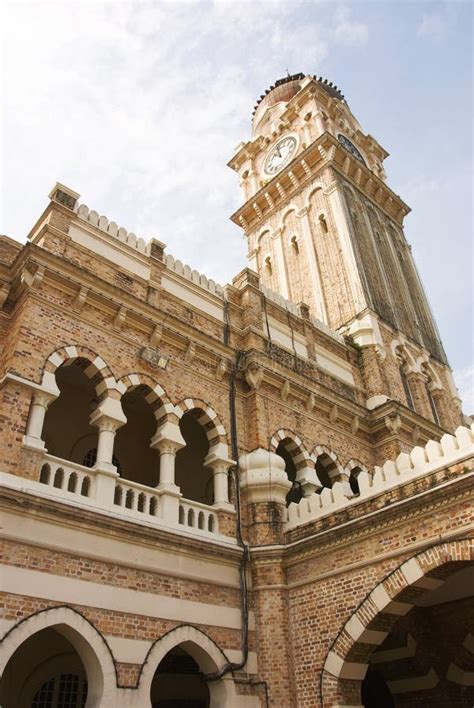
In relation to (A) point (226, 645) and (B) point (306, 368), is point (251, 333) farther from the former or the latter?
(A) point (226, 645)

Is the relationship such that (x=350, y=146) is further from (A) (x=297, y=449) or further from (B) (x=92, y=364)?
(B) (x=92, y=364)

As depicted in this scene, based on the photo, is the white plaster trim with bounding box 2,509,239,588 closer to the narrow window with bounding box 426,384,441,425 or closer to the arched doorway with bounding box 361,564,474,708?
the arched doorway with bounding box 361,564,474,708

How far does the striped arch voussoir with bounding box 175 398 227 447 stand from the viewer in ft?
47.5

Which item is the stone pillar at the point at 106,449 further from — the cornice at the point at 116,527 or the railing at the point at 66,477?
the cornice at the point at 116,527

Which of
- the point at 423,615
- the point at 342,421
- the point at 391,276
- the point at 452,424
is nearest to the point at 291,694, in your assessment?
the point at 423,615

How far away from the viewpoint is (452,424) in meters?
23.0

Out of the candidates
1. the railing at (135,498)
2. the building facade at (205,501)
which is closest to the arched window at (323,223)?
the building facade at (205,501)

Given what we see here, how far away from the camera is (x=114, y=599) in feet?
34.9

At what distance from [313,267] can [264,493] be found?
44.6ft

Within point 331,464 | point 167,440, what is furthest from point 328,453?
point 167,440

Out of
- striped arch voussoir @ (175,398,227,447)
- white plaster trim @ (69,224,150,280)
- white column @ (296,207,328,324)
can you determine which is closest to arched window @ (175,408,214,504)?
striped arch voussoir @ (175,398,227,447)

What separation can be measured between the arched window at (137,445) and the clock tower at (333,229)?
24.6ft

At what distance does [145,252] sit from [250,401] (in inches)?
194

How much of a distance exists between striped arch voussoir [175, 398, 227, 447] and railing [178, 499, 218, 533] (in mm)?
1793
